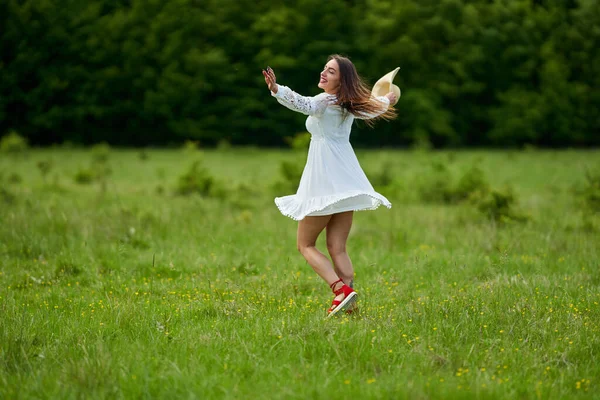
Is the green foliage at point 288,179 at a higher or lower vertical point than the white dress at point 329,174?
lower

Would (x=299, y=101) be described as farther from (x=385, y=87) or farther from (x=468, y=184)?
(x=468, y=184)

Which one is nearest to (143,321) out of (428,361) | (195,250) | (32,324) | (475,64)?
(32,324)

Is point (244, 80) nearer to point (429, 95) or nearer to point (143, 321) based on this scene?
point (429, 95)

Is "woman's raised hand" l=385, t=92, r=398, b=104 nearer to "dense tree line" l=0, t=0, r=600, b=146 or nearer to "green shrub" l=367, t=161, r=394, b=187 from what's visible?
"green shrub" l=367, t=161, r=394, b=187

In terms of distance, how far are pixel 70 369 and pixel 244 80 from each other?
4311cm

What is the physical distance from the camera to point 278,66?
149 ft

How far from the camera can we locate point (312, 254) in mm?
5785

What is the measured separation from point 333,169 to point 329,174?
2.1 inches

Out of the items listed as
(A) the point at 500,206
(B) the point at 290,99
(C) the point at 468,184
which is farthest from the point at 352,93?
(C) the point at 468,184

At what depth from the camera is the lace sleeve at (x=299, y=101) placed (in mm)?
5297

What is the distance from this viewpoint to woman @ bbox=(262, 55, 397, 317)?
18.2 feet

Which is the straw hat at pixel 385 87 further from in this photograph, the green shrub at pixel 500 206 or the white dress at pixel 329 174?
the green shrub at pixel 500 206

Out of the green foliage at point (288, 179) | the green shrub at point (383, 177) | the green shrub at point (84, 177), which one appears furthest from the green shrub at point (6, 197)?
the green shrub at point (383, 177)

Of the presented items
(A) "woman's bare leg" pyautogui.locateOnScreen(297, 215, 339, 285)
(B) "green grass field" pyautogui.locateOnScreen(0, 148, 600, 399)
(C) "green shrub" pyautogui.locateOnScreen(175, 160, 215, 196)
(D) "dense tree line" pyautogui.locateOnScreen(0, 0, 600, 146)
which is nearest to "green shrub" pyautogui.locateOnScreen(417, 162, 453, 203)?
(B) "green grass field" pyautogui.locateOnScreen(0, 148, 600, 399)
